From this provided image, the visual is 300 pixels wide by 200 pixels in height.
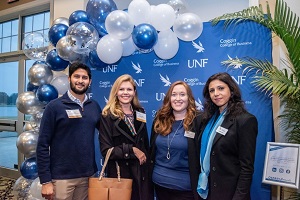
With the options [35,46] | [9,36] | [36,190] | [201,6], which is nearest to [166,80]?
[201,6]

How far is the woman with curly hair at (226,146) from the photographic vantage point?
154 centimetres

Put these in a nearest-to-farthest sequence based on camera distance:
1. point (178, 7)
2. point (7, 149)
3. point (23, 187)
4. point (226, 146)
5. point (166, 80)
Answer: point (226, 146)
point (178, 7)
point (166, 80)
point (23, 187)
point (7, 149)

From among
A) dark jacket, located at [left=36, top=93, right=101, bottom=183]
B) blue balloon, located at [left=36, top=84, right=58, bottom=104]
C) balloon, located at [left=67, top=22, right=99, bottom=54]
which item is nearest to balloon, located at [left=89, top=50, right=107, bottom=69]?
balloon, located at [left=67, top=22, right=99, bottom=54]

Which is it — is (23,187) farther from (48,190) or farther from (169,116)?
(169,116)

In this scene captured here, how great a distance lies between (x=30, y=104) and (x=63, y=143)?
4.34 feet

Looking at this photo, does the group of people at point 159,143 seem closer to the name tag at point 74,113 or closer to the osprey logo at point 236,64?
A: the name tag at point 74,113

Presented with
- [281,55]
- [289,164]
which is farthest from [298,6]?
[289,164]

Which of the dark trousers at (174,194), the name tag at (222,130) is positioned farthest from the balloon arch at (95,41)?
the dark trousers at (174,194)

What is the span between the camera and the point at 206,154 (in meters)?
1.71

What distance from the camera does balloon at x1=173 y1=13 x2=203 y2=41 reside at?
2.49m

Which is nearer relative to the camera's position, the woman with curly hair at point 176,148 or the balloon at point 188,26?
the woman with curly hair at point 176,148

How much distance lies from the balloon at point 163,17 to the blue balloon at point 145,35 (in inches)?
3.2

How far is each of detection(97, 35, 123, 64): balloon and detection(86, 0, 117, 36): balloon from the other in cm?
21

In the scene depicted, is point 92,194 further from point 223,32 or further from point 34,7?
point 34,7
